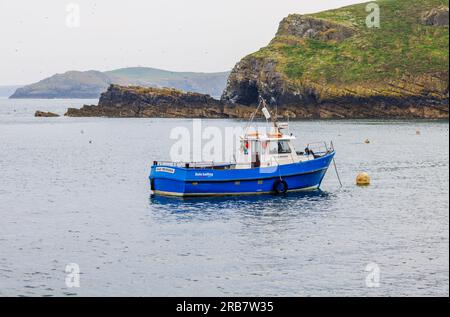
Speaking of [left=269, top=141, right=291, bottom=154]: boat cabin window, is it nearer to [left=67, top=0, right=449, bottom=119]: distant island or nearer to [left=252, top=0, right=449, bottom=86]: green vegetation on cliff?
[left=67, top=0, right=449, bottom=119]: distant island

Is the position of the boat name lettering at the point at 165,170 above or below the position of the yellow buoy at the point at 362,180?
above

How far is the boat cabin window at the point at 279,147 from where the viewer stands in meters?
49.7

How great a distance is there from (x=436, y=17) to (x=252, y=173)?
14313 cm

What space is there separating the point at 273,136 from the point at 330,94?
340 feet

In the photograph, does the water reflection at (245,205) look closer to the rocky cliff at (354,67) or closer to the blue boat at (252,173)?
the blue boat at (252,173)

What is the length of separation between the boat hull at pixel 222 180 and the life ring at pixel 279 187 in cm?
10

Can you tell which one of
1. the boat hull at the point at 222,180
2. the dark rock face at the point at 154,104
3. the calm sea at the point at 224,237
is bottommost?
the calm sea at the point at 224,237

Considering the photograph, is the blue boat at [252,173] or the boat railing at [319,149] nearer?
the blue boat at [252,173]

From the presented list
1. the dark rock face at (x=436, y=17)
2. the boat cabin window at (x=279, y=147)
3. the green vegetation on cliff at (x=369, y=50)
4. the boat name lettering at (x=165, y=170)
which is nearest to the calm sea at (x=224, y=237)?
the boat name lettering at (x=165, y=170)

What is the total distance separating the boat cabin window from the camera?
49688 millimetres

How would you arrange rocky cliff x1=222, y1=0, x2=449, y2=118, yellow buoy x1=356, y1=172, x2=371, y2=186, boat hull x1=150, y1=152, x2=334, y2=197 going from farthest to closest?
rocky cliff x1=222, y1=0, x2=449, y2=118 → yellow buoy x1=356, y1=172, x2=371, y2=186 → boat hull x1=150, y1=152, x2=334, y2=197

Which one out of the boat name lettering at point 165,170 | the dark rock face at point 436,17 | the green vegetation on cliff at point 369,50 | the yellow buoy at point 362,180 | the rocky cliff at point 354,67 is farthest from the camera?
the dark rock face at point 436,17

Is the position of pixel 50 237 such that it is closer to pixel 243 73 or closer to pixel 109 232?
pixel 109 232

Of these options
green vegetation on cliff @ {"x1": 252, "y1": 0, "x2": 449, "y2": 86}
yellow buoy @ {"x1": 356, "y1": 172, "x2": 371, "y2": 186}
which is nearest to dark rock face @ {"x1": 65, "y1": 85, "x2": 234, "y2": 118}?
green vegetation on cliff @ {"x1": 252, "y1": 0, "x2": 449, "y2": 86}
